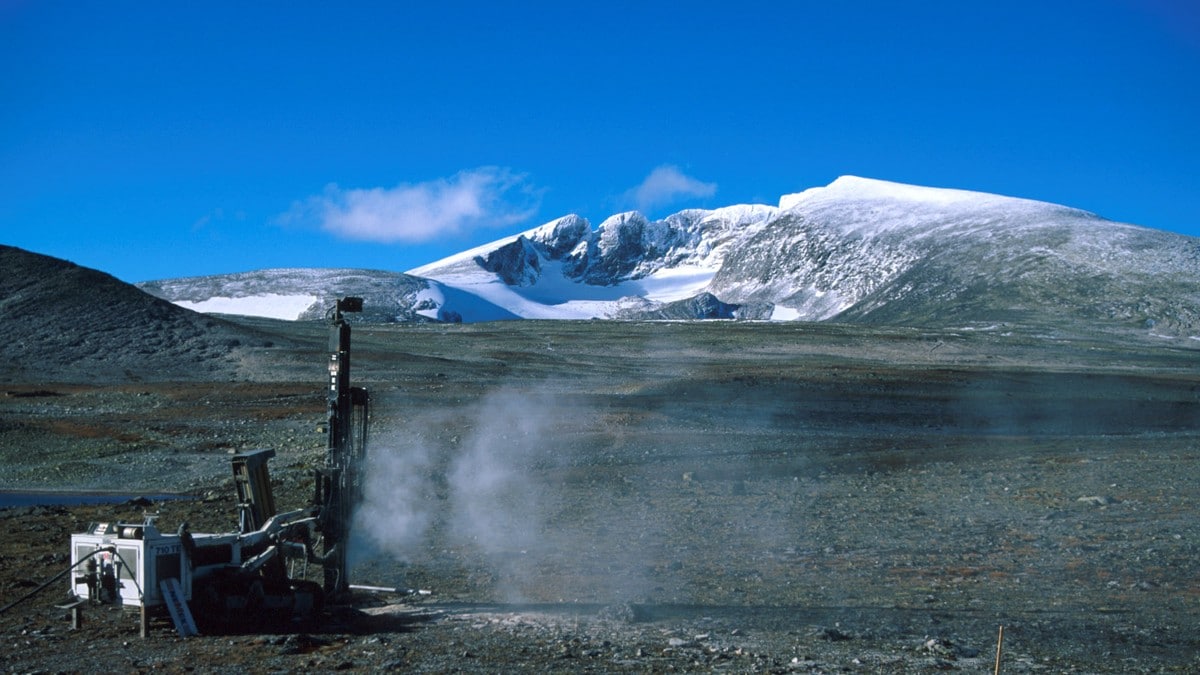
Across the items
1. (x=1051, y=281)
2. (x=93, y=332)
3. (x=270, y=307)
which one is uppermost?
(x=1051, y=281)

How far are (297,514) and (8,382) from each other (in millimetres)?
43503

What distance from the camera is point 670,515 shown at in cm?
2309

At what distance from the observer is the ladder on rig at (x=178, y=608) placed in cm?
1346

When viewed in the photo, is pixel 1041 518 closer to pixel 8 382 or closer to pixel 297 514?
pixel 297 514

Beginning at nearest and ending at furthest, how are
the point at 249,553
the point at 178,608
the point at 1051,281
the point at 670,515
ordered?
1. the point at 178,608
2. the point at 249,553
3. the point at 670,515
4. the point at 1051,281

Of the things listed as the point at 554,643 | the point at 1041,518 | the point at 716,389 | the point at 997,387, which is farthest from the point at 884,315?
the point at 554,643

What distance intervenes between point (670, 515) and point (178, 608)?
1154 centimetres

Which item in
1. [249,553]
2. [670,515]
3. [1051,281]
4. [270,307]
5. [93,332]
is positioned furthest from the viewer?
[270,307]

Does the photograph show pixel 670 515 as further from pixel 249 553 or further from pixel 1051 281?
pixel 1051 281

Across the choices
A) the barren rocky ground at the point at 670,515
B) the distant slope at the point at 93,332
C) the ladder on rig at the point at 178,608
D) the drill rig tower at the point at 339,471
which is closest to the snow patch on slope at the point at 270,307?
the distant slope at the point at 93,332

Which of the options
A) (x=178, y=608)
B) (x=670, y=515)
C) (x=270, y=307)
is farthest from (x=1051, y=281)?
(x=178, y=608)

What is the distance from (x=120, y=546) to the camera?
13.1m

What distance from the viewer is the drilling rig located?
13203 millimetres

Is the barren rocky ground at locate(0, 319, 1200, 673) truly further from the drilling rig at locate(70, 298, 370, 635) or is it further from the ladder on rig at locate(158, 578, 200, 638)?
the drilling rig at locate(70, 298, 370, 635)
